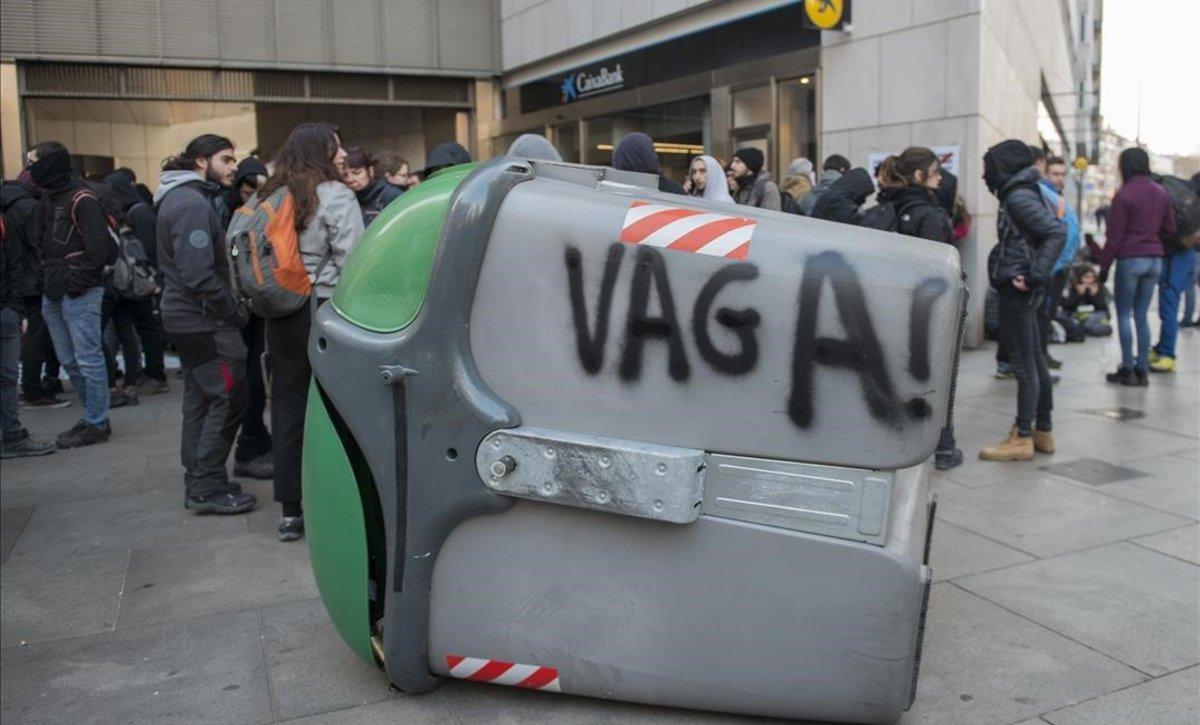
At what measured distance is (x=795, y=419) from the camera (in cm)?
274

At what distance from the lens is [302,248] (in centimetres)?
458

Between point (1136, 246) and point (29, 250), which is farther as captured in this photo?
point (1136, 246)

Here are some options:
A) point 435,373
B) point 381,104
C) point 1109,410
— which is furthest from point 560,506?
point 381,104

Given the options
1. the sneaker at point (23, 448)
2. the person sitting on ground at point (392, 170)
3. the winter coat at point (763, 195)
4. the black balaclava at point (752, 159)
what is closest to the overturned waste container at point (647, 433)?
the winter coat at point (763, 195)

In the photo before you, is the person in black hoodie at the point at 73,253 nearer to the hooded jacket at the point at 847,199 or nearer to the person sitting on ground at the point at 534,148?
the person sitting on ground at the point at 534,148

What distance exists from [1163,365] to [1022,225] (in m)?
4.44

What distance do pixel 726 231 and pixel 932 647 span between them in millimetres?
1702

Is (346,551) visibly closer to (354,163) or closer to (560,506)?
(560,506)

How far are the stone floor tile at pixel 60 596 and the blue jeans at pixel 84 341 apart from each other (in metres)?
2.42

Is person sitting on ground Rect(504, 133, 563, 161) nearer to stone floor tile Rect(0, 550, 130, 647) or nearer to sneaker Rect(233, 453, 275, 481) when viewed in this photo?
stone floor tile Rect(0, 550, 130, 647)

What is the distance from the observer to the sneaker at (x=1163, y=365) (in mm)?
9164

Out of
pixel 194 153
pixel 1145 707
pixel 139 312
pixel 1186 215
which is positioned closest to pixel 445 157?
pixel 194 153

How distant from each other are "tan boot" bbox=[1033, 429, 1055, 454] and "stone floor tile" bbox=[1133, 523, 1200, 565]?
54.0 inches

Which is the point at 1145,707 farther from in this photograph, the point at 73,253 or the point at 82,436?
the point at 82,436
